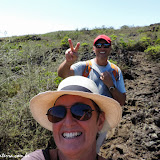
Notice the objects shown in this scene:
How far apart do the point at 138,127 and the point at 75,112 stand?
3.09 metres

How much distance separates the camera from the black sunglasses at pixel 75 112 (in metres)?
1.29

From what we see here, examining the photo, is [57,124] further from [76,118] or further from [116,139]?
[116,139]

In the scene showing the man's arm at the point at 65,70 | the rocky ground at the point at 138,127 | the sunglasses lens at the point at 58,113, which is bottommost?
the rocky ground at the point at 138,127

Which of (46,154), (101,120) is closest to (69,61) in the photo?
(101,120)

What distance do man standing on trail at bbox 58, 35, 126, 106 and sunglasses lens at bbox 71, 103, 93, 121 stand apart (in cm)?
90

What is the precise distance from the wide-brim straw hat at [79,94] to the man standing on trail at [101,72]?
636 millimetres

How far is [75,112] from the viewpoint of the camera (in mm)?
1292

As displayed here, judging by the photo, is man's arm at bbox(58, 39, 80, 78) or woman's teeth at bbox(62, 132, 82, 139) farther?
man's arm at bbox(58, 39, 80, 78)

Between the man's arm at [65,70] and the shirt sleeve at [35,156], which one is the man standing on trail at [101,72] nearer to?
the man's arm at [65,70]

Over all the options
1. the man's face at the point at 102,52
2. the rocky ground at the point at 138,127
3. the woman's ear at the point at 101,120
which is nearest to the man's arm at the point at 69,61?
the man's face at the point at 102,52

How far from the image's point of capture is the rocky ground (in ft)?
10.7

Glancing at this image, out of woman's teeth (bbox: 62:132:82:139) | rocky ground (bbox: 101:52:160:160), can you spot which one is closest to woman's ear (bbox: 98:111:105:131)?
woman's teeth (bbox: 62:132:82:139)

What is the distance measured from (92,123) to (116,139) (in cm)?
266

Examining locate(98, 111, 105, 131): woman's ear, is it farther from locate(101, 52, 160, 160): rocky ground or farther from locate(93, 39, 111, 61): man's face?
locate(101, 52, 160, 160): rocky ground
